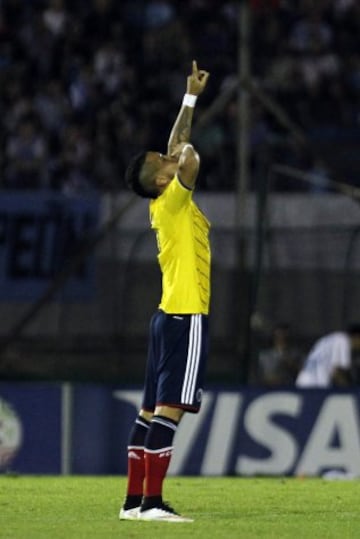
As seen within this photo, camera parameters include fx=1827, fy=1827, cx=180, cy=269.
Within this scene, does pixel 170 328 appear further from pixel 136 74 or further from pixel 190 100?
pixel 136 74

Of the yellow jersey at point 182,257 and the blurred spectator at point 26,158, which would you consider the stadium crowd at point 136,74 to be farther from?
the yellow jersey at point 182,257

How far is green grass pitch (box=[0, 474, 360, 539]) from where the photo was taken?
1005 cm

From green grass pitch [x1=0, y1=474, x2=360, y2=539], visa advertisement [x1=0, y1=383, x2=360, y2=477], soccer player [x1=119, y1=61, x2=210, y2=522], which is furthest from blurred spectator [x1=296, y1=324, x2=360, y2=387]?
soccer player [x1=119, y1=61, x2=210, y2=522]

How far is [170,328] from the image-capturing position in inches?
425

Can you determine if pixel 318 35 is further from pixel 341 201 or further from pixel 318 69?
pixel 341 201

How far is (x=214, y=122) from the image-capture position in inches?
882

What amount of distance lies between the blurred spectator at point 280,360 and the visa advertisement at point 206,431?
2.43 ft

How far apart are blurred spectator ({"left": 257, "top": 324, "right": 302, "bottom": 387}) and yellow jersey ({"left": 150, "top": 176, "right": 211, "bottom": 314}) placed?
700cm

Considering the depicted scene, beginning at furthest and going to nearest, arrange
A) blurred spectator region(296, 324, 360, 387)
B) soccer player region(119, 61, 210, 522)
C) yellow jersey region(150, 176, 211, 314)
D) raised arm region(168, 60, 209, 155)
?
blurred spectator region(296, 324, 360, 387) < raised arm region(168, 60, 209, 155) < yellow jersey region(150, 176, 211, 314) < soccer player region(119, 61, 210, 522)

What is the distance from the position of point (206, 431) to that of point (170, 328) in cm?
648

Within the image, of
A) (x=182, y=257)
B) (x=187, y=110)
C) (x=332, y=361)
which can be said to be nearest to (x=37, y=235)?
(x=332, y=361)

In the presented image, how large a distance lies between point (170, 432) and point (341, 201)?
7.98 meters

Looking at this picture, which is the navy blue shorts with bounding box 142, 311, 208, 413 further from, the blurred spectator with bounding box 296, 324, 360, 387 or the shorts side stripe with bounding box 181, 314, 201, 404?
the blurred spectator with bounding box 296, 324, 360, 387

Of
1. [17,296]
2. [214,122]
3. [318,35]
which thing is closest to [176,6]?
[318,35]
